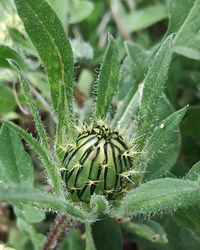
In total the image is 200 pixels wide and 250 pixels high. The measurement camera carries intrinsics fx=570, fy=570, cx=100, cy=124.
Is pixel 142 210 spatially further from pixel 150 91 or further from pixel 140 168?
pixel 150 91

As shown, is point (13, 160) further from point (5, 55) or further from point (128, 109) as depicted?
point (128, 109)

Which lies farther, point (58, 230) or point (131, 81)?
point (131, 81)

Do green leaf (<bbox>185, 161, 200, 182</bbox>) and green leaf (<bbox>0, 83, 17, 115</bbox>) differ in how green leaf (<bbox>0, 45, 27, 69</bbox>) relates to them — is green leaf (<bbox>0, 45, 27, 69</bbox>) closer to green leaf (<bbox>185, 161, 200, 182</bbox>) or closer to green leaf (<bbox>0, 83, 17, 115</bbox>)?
green leaf (<bbox>0, 83, 17, 115</bbox>)

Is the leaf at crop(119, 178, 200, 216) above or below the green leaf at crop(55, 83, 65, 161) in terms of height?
below

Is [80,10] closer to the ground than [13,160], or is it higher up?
higher up

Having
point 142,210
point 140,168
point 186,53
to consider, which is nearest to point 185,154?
point 186,53

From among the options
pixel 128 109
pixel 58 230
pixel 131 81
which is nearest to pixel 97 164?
pixel 58 230

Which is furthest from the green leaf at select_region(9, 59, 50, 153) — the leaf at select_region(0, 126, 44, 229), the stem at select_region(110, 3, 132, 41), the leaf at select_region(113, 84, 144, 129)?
the stem at select_region(110, 3, 132, 41)
